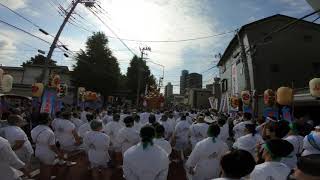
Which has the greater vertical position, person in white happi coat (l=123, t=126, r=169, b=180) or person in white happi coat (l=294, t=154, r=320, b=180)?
person in white happi coat (l=294, t=154, r=320, b=180)

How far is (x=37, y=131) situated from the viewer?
8.70 m

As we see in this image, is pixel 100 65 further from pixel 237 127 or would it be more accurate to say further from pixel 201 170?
pixel 201 170

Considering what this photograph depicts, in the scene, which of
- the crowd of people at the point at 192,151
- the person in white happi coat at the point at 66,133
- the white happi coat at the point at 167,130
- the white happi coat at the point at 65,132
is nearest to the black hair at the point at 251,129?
the crowd of people at the point at 192,151

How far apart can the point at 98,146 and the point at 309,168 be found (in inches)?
268

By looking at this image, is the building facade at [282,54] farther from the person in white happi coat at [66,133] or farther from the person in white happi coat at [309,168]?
the person in white happi coat at [309,168]

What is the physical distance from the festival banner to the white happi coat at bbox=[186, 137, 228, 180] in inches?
439

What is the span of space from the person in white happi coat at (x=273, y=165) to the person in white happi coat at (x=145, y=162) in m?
1.75

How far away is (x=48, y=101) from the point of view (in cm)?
1656

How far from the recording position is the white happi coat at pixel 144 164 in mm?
5594

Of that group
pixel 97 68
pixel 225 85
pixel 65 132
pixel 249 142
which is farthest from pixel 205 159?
pixel 97 68

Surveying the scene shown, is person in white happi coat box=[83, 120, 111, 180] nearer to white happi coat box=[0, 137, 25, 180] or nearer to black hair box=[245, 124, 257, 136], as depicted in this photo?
white happi coat box=[0, 137, 25, 180]

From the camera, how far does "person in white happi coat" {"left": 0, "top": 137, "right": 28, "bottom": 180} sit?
5840mm

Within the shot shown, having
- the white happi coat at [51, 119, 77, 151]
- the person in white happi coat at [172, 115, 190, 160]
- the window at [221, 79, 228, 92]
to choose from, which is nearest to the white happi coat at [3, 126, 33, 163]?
the white happi coat at [51, 119, 77, 151]

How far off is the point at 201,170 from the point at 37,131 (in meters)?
4.29
